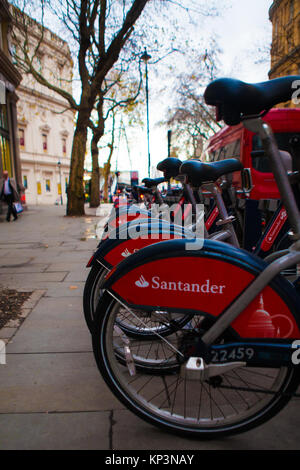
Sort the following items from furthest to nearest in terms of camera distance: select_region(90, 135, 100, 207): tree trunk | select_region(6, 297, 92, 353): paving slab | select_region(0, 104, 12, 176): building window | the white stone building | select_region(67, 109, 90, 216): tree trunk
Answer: the white stone building < select_region(90, 135, 100, 207): tree trunk < select_region(0, 104, 12, 176): building window < select_region(67, 109, 90, 216): tree trunk < select_region(6, 297, 92, 353): paving slab

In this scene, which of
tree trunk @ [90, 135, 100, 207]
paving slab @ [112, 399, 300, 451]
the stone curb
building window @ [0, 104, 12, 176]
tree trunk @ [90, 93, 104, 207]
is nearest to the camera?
paving slab @ [112, 399, 300, 451]

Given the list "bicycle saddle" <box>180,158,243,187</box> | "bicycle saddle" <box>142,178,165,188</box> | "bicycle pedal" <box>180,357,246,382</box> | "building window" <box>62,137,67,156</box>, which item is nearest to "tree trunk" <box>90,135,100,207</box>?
"bicycle saddle" <box>142,178,165,188</box>

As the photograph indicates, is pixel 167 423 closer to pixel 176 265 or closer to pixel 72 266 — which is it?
pixel 176 265

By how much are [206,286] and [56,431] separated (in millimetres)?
1083

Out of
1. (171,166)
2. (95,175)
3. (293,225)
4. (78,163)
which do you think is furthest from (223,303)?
(95,175)

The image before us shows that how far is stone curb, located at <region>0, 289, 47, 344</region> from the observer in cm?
289

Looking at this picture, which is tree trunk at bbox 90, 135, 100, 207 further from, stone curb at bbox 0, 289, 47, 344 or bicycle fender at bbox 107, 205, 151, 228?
bicycle fender at bbox 107, 205, 151, 228

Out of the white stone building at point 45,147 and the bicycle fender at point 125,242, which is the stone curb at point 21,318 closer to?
the bicycle fender at point 125,242

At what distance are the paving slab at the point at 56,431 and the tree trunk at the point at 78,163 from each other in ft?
40.9

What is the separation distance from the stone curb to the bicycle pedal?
5.93ft

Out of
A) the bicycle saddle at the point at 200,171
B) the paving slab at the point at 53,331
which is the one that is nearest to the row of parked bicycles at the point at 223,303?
the bicycle saddle at the point at 200,171

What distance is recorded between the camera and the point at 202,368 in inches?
61.3

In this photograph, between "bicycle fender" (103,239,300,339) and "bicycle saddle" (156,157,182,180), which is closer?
"bicycle fender" (103,239,300,339)

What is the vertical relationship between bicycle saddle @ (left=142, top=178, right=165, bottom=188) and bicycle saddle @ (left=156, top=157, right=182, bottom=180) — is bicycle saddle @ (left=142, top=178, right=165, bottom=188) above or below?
below
